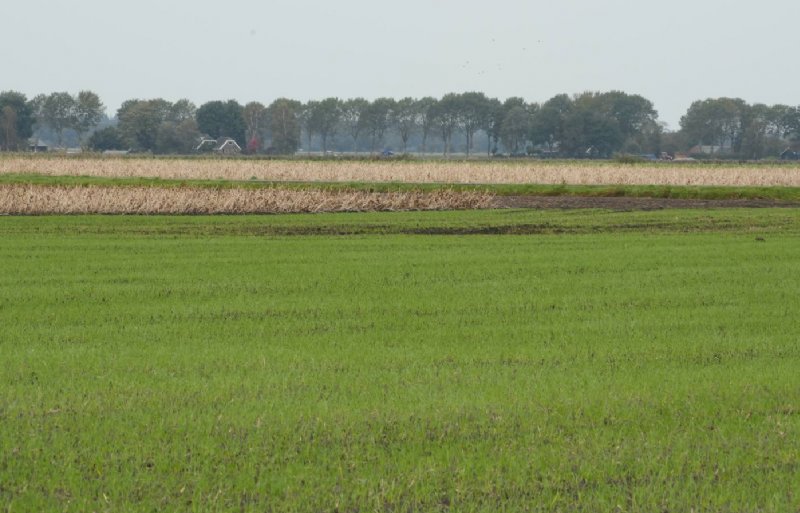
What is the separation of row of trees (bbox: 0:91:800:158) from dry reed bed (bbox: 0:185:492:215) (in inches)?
4282

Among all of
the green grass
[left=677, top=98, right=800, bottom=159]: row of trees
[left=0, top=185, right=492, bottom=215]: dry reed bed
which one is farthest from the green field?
[left=677, top=98, right=800, bottom=159]: row of trees

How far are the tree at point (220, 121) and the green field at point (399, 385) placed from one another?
141748 millimetres

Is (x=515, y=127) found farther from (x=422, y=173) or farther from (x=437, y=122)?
(x=422, y=173)

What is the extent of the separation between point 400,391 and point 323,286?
7.62m

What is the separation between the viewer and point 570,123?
14850 cm

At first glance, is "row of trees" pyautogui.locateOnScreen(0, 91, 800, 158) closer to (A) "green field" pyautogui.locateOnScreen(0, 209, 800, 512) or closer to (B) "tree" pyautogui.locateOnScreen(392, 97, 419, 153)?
(B) "tree" pyautogui.locateOnScreen(392, 97, 419, 153)

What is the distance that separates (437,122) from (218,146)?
40144 millimetres

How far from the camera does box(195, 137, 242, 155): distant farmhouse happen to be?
14600 centimetres

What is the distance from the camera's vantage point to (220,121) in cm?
16088

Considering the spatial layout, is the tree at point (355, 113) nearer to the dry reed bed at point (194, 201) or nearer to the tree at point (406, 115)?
the tree at point (406, 115)

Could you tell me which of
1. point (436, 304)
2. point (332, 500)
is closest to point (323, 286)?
point (436, 304)

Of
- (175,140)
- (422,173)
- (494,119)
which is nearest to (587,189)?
(422,173)

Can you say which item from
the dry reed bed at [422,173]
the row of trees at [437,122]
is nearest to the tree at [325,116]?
the row of trees at [437,122]

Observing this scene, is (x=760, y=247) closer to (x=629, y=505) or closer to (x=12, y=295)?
(x=12, y=295)
